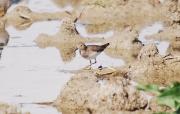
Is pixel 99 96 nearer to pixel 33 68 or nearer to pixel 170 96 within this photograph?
pixel 33 68

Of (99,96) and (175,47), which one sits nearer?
(99,96)

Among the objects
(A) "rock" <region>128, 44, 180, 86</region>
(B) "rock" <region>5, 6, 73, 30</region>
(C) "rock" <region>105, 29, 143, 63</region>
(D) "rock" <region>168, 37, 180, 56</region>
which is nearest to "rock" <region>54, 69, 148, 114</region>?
(A) "rock" <region>128, 44, 180, 86</region>

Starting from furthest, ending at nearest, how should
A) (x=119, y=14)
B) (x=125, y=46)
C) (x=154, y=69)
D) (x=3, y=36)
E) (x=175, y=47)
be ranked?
(x=119, y=14) → (x=3, y=36) → (x=175, y=47) → (x=125, y=46) → (x=154, y=69)

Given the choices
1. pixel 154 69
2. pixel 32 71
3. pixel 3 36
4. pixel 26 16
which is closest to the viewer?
pixel 154 69

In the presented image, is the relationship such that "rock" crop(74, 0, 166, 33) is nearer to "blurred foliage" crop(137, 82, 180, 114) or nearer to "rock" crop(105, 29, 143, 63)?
"rock" crop(105, 29, 143, 63)

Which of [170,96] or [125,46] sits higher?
[125,46]

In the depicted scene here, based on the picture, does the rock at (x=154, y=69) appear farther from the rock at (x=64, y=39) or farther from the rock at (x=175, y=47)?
the rock at (x=64, y=39)

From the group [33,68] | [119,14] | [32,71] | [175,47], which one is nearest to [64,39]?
[175,47]
